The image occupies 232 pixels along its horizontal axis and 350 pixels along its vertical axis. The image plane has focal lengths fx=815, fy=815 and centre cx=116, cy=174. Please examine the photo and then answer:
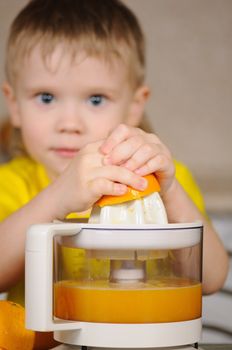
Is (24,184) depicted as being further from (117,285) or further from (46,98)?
(117,285)

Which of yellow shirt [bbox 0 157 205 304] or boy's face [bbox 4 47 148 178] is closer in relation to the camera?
boy's face [bbox 4 47 148 178]

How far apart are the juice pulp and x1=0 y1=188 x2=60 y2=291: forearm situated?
194mm

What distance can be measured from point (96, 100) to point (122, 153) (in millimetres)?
460

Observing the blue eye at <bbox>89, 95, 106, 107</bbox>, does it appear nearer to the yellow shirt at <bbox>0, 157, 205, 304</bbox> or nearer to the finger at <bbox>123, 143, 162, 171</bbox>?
the yellow shirt at <bbox>0, 157, 205, 304</bbox>

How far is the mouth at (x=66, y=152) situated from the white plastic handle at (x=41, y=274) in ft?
1.73

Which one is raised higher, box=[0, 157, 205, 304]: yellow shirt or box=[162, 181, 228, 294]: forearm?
box=[0, 157, 205, 304]: yellow shirt

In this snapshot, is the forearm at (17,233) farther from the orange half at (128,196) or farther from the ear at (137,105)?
the ear at (137,105)

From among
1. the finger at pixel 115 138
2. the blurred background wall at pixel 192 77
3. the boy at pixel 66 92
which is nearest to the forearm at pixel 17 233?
the boy at pixel 66 92

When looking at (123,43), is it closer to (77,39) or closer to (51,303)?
(77,39)

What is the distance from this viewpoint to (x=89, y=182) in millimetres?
780

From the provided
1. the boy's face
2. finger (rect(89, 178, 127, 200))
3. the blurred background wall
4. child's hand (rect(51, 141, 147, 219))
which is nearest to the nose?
the boy's face

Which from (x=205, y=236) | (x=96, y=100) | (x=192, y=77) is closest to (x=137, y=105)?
(x=96, y=100)

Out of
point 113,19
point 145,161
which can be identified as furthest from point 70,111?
point 145,161

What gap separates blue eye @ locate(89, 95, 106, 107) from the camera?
4.02 feet
